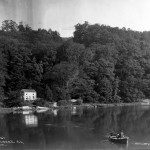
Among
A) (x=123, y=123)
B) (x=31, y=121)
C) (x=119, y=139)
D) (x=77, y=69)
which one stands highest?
(x=77, y=69)

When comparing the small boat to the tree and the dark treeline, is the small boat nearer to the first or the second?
the dark treeline

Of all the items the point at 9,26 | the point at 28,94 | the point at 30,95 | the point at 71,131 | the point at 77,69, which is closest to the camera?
the point at 71,131

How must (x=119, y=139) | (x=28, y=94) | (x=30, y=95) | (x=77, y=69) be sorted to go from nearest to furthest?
(x=119, y=139)
(x=28, y=94)
(x=30, y=95)
(x=77, y=69)

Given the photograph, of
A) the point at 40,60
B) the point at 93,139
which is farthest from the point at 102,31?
the point at 93,139

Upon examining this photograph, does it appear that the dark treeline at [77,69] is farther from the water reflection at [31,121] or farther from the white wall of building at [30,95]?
the water reflection at [31,121]

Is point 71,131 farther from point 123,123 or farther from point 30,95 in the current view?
point 30,95

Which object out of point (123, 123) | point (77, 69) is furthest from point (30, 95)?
point (123, 123)

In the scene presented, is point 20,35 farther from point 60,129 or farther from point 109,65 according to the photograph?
point 60,129

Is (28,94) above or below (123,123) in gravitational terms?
above
